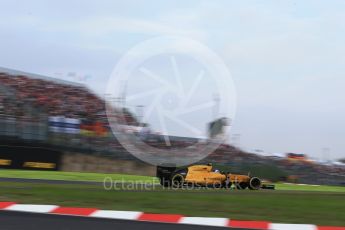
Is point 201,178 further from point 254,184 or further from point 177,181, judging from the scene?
point 254,184

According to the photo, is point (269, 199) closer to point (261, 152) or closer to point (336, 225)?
point (336, 225)

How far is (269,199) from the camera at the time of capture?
25.3 feet

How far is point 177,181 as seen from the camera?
14.0m

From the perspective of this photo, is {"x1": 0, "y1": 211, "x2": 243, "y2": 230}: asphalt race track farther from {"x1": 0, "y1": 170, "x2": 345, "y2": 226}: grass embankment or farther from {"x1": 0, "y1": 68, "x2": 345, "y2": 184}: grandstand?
{"x1": 0, "y1": 68, "x2": 345, "y2": 184}: grandstand

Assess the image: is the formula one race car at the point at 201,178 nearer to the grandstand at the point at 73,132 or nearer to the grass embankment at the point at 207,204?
the grandstand at the point at 73,132

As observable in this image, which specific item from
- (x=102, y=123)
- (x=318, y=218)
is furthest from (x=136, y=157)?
(x=318, y=218)

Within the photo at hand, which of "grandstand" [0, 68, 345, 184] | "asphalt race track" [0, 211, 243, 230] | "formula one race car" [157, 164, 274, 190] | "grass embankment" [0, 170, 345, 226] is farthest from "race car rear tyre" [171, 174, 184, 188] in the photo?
"asphalt race track" [0, 211, 243, 230]

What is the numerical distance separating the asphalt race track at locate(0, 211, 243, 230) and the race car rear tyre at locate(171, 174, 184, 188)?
8400 mm

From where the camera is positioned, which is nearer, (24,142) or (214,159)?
(24,142)

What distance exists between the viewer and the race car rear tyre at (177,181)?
45.3 ft

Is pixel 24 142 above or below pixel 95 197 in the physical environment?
above

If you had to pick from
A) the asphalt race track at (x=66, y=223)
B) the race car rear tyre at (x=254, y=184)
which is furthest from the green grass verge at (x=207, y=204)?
the race car rear tyre at (x=254, y=184)

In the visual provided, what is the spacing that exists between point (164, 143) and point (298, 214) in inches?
505

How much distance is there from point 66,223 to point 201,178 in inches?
367
